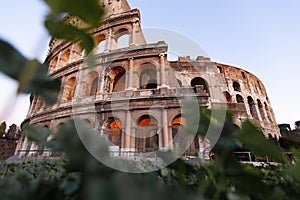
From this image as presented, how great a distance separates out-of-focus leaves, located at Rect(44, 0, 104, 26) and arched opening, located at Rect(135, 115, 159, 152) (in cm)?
882

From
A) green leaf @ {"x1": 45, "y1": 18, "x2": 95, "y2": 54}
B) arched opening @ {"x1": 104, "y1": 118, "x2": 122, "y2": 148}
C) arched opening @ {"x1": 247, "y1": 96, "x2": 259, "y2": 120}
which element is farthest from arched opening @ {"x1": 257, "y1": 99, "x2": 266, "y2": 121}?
green leaf @ {"x1": 45, "y1": 18, "x2": 95, "y2": 54}

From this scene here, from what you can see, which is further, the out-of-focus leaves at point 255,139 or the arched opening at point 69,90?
the arched opening at point 69,90

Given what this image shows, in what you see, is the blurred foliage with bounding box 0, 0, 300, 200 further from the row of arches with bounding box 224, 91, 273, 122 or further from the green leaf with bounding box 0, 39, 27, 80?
the row of arches with bounding box 224, 91, 273, 122

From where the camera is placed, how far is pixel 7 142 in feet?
59.6

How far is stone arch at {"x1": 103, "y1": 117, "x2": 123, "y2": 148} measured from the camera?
9.67 meters

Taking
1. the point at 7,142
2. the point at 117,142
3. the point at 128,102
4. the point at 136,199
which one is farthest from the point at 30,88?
the point at 7,142

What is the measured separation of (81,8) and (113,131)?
10091 mm

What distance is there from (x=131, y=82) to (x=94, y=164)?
10057 millimetres

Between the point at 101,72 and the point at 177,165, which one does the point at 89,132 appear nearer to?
the point at 177,165

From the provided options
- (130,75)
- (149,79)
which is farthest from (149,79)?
(130,75)

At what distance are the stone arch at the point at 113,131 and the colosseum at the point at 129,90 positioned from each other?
0.06 meters

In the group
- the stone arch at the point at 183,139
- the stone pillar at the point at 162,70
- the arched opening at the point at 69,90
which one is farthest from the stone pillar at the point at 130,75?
the arched opening at the point at 69,90

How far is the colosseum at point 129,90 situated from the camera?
30.0ft

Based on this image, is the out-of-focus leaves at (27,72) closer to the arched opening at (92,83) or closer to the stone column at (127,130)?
the stone column at (127,130)
